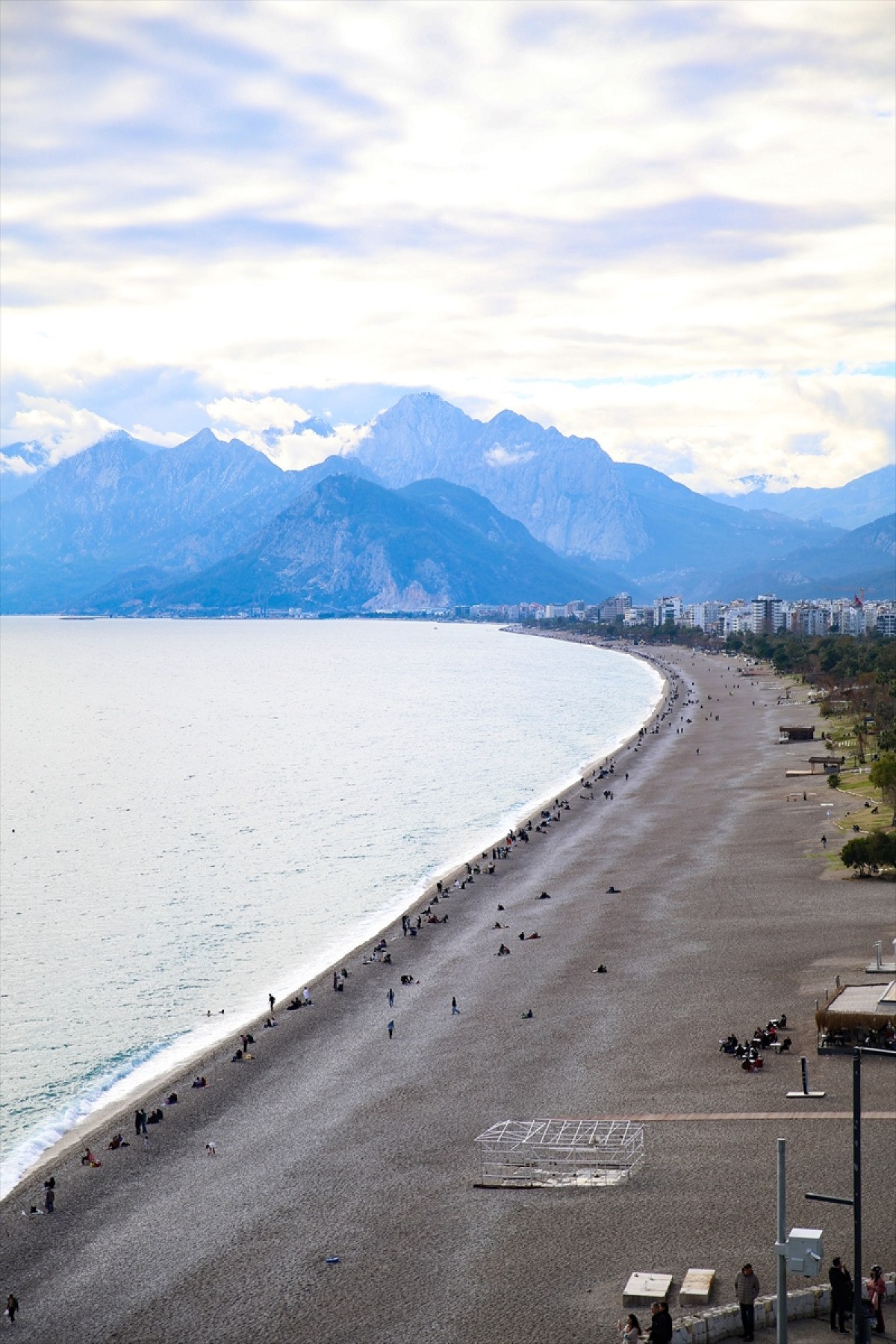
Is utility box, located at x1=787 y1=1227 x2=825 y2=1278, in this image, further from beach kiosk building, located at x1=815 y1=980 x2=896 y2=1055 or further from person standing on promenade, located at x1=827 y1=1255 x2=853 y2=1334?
beach kiosk building, located at x1=815 y1=980 x2=896 y2=1055

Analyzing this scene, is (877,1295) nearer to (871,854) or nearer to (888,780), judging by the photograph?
(871,854)

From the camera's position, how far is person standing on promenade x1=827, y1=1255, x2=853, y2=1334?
18969 mm

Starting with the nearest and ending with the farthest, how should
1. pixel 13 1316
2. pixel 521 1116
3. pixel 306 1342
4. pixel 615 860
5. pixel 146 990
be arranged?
pixel 306 1342, pixel 13 1316, pixel 521 1116, pixel 146 990, pixel 615 860

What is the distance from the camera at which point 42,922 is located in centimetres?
5312

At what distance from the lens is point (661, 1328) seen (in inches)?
737

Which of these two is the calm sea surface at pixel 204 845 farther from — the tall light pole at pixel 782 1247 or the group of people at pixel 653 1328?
the tall light pole at pixel 782 1247

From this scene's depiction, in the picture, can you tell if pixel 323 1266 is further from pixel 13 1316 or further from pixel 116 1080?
pixel 116 1080

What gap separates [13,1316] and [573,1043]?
16171 mm

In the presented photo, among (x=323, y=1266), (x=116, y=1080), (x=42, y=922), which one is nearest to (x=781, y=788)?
(x=42, y=922)

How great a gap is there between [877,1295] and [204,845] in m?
54.0

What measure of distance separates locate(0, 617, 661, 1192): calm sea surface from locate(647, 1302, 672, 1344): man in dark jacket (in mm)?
17304

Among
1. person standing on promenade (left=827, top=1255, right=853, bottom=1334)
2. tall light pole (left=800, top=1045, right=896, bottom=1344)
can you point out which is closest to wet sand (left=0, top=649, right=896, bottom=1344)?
person standing on promenade (left=827, top=1255, right=853, bottom=1334)

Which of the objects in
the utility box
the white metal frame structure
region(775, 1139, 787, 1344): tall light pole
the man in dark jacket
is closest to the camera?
the utility box

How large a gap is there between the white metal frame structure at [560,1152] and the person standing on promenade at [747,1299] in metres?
6.62
